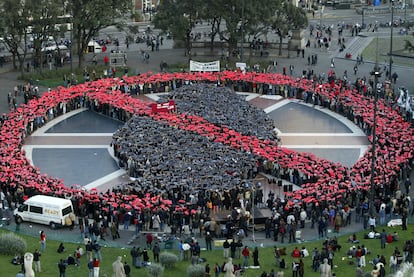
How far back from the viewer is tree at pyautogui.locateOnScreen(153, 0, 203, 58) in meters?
79.0

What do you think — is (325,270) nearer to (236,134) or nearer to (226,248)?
(226,248)

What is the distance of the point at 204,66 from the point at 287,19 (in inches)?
550

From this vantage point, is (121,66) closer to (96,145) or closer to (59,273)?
(96,145)

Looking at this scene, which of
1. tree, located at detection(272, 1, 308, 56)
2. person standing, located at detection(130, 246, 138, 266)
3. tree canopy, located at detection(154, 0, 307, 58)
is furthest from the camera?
tree, located at detection(272, 1, 308, 56)

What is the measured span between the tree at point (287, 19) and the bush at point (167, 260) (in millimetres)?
47459

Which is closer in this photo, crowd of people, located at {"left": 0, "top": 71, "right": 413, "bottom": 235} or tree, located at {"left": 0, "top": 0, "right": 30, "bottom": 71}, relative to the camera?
crowd of people, located at {"left": 0, "top": 71, "right": 413, "bottom": 235}

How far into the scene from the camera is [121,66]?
262 ft

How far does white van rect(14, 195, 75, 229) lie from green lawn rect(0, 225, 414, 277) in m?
1.87

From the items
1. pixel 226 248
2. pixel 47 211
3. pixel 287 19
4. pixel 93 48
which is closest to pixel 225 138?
pixel 47 211

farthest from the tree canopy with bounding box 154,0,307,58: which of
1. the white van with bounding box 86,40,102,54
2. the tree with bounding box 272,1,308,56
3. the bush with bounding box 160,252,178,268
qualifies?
the bush with bounding box 160,252,178,268

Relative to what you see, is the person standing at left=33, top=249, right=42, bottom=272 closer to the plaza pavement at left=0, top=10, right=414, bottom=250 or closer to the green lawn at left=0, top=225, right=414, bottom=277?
the green lawn at left=0, top=225, right=414, bottom=277

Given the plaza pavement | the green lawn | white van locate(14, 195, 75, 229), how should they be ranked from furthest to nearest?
the plaza pavement < white van locate(14, 195, 75, 229) < the green lawn

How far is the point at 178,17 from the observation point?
260 feet

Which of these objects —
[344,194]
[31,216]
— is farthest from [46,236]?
[344,194]
